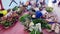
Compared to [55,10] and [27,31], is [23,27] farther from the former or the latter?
[55,10]

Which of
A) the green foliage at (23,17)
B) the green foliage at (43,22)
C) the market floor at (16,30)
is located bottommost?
the market floor at (16,30)

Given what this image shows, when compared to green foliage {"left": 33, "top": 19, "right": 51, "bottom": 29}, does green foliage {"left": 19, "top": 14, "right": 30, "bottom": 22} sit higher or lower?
higher

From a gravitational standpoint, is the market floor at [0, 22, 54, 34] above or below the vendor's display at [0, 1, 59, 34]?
below

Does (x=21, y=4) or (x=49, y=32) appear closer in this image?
(x=49, y=32)

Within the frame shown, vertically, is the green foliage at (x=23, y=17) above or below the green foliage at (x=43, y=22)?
above

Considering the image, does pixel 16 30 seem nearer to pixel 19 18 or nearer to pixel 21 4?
pixel 19 18

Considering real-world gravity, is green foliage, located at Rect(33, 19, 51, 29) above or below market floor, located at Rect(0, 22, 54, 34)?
above

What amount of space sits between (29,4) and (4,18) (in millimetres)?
188

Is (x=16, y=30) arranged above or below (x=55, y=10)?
below

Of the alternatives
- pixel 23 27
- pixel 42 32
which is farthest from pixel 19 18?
pixel 42 32

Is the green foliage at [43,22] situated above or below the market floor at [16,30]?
above

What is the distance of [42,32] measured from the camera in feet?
2.97

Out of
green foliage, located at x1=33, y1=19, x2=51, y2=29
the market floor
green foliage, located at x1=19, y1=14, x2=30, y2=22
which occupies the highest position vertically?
green foliage, located at x1=19, y1=14, x2=30, y2=22

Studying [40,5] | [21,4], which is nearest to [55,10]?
[40,5]
